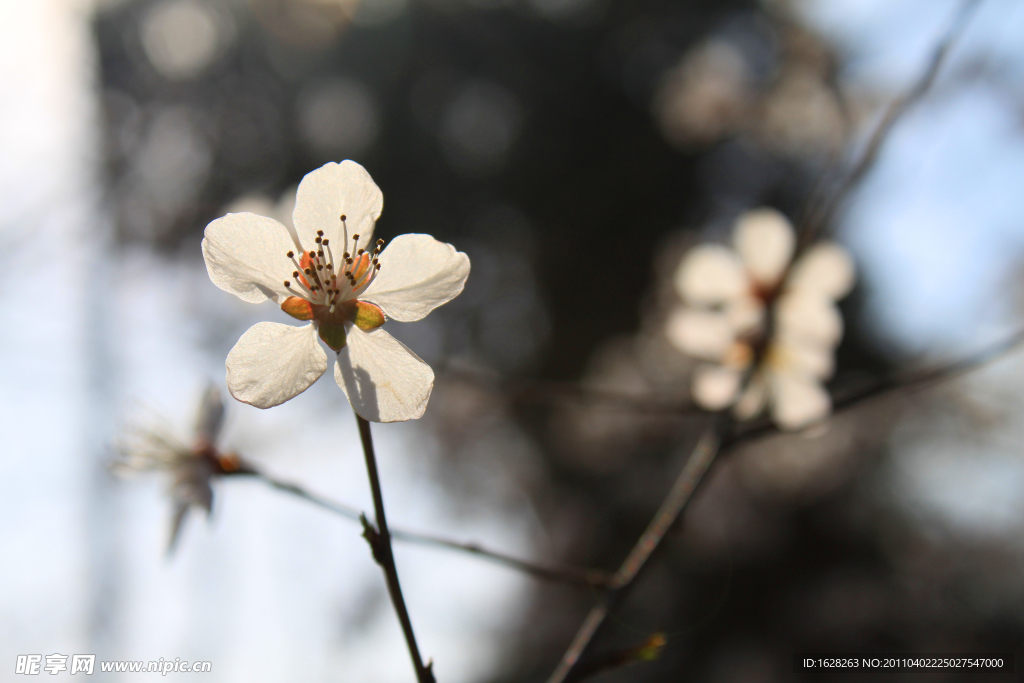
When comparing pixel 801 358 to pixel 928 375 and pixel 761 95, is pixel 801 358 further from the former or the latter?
pixel 761 95

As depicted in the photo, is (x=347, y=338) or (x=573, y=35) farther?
(x=573, y=35)

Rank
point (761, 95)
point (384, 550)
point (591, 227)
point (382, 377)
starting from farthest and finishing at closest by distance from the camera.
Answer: point (591, 227) < point (761, 95) < point (382, 377) < point (384, 550)

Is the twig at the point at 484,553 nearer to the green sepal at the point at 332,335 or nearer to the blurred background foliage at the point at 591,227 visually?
the green sepal at the point at 332,335

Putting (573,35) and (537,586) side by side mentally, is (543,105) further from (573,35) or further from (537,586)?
(537,586)

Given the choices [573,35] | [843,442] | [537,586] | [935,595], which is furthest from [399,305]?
[573,35]

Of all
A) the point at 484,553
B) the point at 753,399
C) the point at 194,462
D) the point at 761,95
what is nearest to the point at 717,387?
the point at 753,399
